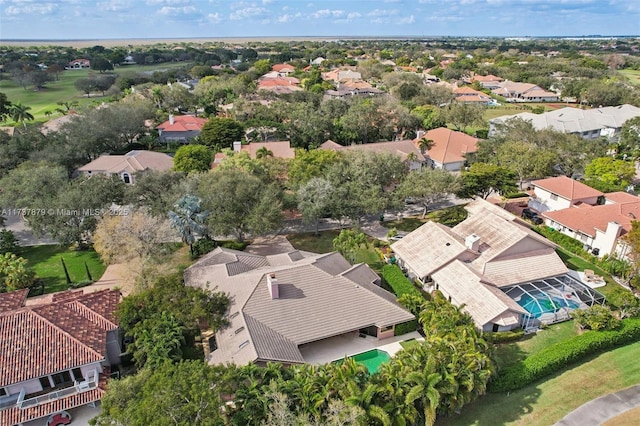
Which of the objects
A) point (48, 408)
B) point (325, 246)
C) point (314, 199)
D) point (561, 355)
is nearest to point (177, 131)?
point (314, 199)

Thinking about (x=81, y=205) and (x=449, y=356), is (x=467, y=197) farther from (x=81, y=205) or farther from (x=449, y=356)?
(x=81, y=205)

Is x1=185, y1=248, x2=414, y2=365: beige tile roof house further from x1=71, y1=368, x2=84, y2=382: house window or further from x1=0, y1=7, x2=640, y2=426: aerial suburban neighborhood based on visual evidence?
x1=71, y1=368, x2=84, y2=382: house window

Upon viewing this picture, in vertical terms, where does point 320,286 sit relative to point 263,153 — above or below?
below

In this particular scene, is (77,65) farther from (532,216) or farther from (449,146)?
(532,216)

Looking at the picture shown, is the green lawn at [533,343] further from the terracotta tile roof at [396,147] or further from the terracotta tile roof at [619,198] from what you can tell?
the terracotta tile roof at [396,147]

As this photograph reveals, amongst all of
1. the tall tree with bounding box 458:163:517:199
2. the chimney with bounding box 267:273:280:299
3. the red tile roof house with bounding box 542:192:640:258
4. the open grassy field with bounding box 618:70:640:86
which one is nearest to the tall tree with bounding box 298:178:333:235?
the chimney with bounding box 267:273:280:299
